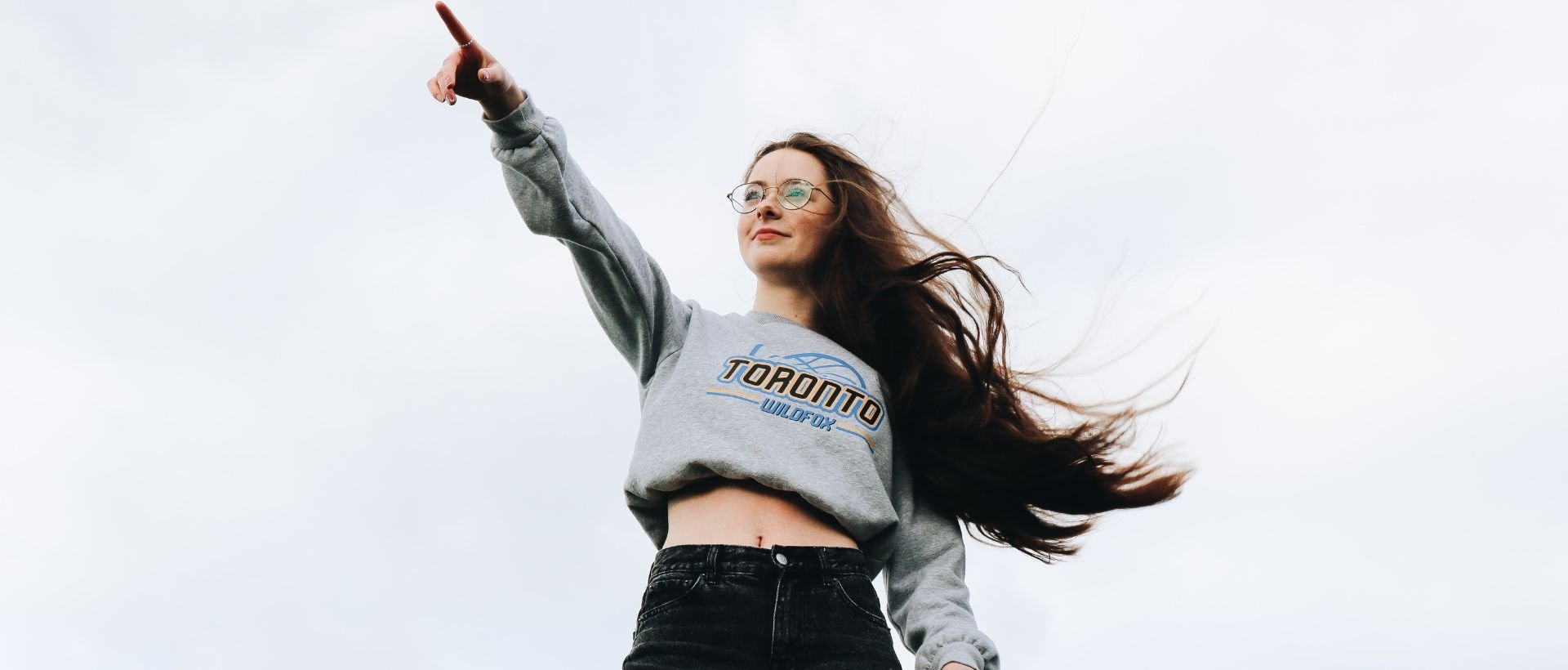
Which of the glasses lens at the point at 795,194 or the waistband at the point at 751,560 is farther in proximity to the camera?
the glasses lens at the point at 795,194

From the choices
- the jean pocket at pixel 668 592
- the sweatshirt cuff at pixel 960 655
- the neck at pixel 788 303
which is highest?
the neck at pixel 788 303

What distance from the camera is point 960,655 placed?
12.7 feet

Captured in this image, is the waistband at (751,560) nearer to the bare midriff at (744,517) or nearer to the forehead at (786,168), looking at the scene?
the bare midriff at (744,517)

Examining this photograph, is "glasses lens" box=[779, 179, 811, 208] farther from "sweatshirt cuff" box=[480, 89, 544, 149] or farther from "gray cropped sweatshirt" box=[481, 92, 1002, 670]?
"sweatshirt cuff" box=[480, 89, 544, 149]

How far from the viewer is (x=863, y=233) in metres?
4.82

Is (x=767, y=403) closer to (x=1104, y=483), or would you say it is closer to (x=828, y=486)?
(x=828, y=486)

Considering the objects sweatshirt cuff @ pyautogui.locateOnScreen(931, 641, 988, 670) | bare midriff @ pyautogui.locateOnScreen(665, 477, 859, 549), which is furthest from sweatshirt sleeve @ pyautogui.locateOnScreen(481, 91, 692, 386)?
sweatshirt cuff @ pyautogui.locateOnScreen(931, 641, 988, 670)

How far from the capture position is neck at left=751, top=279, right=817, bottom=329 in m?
4.73

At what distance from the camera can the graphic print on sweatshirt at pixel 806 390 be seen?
4160 mm

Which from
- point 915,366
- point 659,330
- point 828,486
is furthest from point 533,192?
point 915,366

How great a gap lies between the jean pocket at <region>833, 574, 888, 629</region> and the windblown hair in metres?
0.62

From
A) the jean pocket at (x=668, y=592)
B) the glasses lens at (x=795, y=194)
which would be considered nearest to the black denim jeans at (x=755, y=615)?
the jean pocket at (x=668, y=592)

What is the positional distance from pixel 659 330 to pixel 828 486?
0.73m

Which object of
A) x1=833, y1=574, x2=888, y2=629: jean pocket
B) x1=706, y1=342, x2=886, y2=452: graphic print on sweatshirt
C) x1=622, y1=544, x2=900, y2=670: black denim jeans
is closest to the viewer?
x1=622, y1=544, x2=900, y2=670: black denim jeans
